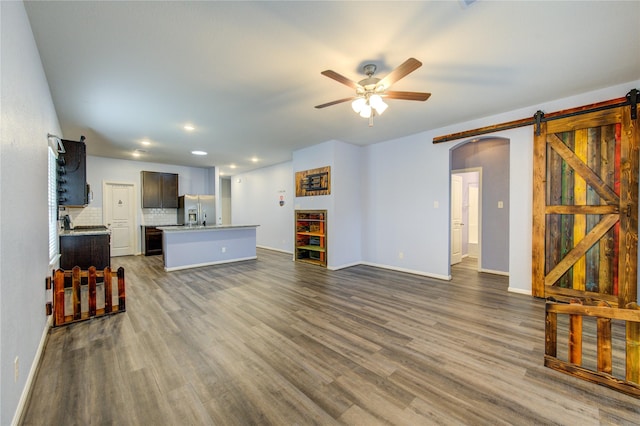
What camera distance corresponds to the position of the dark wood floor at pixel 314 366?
5.31 feet

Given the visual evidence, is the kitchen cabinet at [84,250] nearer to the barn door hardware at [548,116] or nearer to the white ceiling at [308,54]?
the white ceiling at [308,54]

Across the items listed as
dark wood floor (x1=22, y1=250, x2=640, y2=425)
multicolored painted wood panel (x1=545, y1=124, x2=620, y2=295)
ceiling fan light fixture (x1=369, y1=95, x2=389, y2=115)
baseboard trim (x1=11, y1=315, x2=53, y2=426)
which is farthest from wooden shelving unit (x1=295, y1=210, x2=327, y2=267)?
baseboard trim (x1=11, y1=315, x2=53, y2=426)

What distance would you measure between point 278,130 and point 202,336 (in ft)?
11.5

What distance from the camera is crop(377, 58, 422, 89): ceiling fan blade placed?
201cm

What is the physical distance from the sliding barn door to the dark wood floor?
67cm

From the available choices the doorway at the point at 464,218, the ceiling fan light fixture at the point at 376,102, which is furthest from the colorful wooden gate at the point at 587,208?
the ceiling fan light fixture at the point at 376,102

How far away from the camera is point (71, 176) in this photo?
4062 millimetres

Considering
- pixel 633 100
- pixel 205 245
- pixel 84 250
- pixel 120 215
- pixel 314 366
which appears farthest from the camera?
pixel 120 215

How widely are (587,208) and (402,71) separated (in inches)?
127

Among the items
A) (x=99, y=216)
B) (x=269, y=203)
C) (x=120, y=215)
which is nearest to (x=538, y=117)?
(x=269, y=203)

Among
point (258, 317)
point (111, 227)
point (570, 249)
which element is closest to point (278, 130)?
point (258, 317)

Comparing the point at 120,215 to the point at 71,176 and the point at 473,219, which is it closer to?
the point at 71,176

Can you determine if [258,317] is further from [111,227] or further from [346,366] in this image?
[111,227]

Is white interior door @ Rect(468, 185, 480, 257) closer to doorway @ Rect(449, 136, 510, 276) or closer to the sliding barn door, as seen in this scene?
doorway @ Rect(449, 136, 510, 276)
